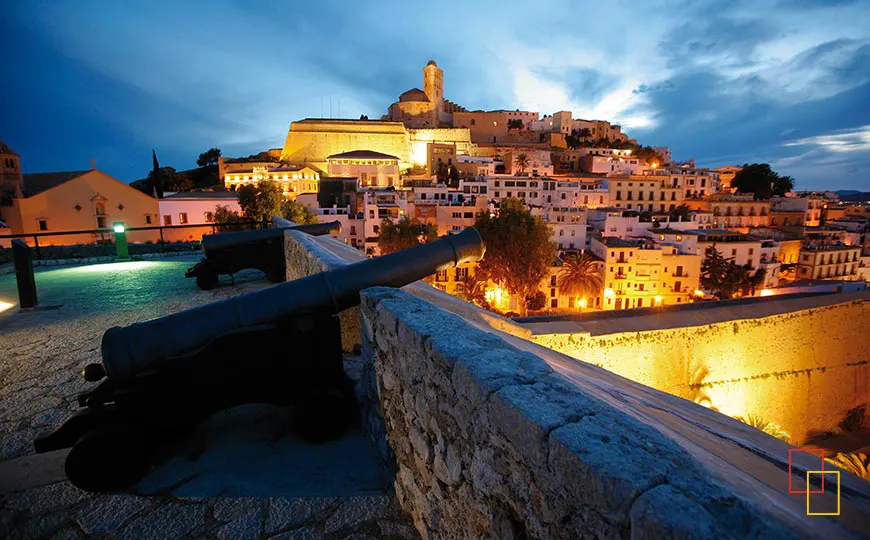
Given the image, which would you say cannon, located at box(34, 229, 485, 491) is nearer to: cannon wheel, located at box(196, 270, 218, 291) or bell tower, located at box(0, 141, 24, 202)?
cannon wheel, located at box(196, 270, 218, 291)

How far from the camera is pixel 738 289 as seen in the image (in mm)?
28297

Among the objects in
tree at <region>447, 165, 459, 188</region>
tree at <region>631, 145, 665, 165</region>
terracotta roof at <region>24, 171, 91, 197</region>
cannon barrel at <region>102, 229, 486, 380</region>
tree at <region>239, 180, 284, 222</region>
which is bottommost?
cannon barrel at <region>102, 229, 486, 380</region>

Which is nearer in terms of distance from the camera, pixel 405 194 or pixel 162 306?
pixel 162 306

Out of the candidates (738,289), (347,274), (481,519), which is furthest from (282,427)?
(738,289)

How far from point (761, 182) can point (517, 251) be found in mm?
42324

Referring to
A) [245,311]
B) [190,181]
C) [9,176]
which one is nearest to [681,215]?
[245,311]

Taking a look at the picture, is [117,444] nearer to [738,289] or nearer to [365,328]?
[365,328]

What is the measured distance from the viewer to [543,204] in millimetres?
37969

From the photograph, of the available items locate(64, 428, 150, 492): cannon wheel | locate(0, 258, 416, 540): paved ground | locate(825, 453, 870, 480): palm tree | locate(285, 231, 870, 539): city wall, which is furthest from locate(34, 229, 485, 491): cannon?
locate(825, 453, 870, 480): palm tree

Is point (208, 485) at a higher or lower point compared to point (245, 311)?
lower

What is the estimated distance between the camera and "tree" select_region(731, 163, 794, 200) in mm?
49844

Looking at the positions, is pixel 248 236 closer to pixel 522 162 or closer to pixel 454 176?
pixel 454 176

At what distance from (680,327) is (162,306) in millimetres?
13518

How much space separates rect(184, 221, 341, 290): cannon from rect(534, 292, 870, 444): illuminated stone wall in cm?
741
